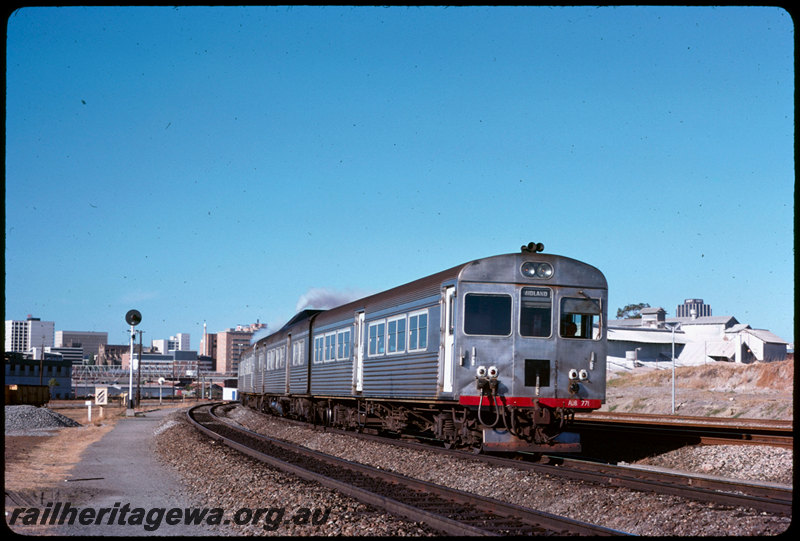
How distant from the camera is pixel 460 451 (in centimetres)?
1641

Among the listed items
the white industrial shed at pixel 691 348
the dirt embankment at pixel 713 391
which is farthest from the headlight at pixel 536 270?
the white industrial shed at pixel 691 348

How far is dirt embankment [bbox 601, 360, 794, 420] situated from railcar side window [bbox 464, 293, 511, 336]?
23463 mm

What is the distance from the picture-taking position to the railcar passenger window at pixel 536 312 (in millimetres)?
15586

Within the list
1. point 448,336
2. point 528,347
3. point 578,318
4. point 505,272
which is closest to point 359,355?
point 448,336

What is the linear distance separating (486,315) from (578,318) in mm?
1781

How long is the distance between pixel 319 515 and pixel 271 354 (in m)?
26.9

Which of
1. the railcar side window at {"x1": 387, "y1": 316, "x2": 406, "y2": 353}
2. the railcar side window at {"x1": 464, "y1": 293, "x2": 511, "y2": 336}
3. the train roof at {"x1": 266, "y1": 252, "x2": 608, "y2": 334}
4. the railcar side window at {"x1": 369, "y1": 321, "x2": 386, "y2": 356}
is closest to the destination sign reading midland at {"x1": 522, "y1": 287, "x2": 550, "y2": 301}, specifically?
the train roof at {"x1": 266, "y1": 252, "x2": 608, "y2": 334}

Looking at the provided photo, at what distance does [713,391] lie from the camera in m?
56.1

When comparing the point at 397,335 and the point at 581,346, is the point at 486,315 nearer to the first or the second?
the point at 581,346

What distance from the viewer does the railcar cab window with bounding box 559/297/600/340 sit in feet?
51.8

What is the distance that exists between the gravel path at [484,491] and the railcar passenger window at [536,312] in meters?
2.64

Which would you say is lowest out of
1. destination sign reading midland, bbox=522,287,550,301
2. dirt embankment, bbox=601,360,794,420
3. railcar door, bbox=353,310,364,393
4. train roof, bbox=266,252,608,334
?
dirt embankment, bbox=601,360,794,420

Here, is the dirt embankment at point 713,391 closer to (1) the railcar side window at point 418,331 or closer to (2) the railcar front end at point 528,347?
(2) the railcar front end at point 528,347

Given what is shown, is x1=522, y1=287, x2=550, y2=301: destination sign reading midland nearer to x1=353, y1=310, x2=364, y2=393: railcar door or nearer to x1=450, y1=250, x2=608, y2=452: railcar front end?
x1=450, y1=250, x2=608, y2=452: railcar front end
